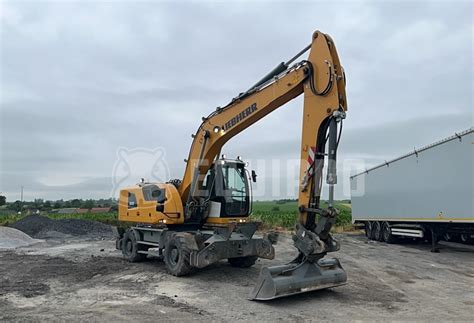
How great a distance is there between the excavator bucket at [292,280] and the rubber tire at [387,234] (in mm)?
11574

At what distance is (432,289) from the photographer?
8742mm

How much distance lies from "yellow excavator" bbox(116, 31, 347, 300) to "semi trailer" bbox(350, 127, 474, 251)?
6660 mm

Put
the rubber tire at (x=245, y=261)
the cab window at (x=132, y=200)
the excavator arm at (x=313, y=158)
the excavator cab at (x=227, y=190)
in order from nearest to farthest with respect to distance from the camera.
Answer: the excavator arm at (x=313, y=158) < the excavator cab at (x=227, y=190) < the rubber tire at (x=245, y=261) < the cab window at (x=132, y=200)

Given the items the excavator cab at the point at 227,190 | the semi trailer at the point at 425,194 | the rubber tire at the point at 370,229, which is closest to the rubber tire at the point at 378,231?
the semi trailer at the point at 425,194

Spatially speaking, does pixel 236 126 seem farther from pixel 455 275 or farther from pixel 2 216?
pixel 2 216

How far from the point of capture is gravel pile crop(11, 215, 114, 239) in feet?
75.3

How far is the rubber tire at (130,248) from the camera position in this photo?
1225cm

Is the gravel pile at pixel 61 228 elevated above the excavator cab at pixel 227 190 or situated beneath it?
situated beneath

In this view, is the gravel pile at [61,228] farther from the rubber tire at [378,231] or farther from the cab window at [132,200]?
the rubber tire at [378,231]

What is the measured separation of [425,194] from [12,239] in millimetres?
17034

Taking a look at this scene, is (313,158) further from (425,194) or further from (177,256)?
(425,194)

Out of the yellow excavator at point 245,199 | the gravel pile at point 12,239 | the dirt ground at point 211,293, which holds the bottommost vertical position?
the dirt ground at point 211,293

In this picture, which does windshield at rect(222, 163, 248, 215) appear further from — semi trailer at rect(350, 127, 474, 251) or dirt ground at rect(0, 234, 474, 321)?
semi trailer at rect(350, 127, 474, 251)

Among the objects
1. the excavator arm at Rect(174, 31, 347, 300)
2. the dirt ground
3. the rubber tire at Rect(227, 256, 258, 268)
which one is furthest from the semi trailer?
the excavator arm at Rect(174, 31, 347, 300)
